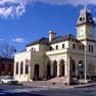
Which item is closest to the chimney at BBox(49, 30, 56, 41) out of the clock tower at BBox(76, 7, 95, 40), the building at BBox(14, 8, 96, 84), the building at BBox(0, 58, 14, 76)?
the building at BBox(14, 8, 96, 84)

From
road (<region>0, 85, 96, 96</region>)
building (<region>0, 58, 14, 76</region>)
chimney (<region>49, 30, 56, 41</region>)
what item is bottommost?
road (<region>0, 85, 96, 96</region>)

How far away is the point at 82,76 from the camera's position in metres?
70.1

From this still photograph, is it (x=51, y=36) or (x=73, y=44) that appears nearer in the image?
(x=73, y=44)

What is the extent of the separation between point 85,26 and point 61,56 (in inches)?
409

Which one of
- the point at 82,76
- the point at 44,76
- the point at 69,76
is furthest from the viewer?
the point at 44,76

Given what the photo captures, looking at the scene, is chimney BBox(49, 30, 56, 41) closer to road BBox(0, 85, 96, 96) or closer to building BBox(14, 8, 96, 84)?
building BBox(14, 8, 96, 84)

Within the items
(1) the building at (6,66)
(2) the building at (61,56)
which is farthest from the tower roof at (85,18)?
(1) the building at (6,66)

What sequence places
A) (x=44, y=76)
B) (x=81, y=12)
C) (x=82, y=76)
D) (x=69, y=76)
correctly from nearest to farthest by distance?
(x=69, y=76), (x=82, y=76), (x=44, y=76), (x=81, y=12)

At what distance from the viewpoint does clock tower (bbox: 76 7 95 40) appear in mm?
76062

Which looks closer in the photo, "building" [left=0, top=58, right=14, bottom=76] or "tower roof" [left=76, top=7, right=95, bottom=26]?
"tower roof" [left=76, top=7, right=95, bottom=26]

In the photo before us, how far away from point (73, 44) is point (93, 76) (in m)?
8.74

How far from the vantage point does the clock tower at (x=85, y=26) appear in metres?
76.1

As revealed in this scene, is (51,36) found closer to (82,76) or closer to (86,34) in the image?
(86,34)

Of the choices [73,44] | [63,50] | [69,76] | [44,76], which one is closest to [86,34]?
[73,44]
